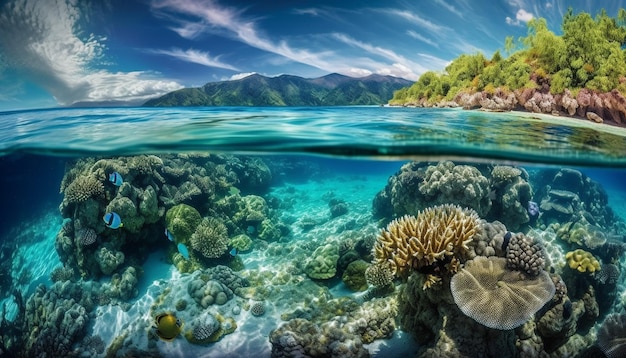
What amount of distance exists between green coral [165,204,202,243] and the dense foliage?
1204 centimetres

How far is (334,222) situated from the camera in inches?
595

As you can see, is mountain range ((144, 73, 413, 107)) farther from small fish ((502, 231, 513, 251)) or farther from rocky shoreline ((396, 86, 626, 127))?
small fish ((502, 231, 513, 251))

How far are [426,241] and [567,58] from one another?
29.9 feet

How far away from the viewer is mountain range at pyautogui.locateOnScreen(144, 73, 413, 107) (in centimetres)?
1469

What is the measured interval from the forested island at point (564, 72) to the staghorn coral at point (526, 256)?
6.55m

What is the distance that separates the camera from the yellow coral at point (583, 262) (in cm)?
721

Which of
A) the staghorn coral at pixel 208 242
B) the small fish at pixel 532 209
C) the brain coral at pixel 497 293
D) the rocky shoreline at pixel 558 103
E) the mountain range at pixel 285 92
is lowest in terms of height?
the staghorn coral at pixel 208 242

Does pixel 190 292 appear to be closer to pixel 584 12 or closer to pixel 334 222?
pixel 334 222

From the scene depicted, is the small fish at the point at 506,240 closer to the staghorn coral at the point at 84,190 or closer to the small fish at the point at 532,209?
the small fish at the point at 532,209

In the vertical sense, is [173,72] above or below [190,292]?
above

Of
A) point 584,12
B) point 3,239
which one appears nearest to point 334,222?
point 584,12

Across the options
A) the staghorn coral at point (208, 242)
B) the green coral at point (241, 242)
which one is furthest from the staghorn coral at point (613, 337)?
the green coral at point (241, 242)

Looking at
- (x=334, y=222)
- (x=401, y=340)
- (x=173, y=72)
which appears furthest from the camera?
(x=334, y=222)

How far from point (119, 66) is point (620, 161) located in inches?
625
